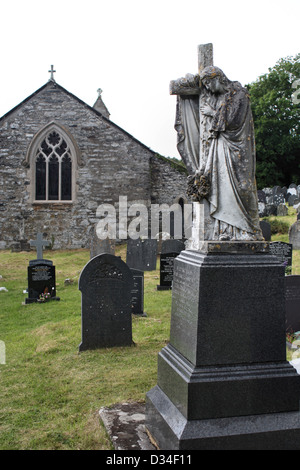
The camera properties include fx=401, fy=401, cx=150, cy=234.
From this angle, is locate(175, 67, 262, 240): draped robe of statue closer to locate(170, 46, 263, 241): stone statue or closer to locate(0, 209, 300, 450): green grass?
locate(170, 46, 263, 241): stone statue

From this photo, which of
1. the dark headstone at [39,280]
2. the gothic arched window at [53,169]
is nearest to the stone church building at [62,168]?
the gothic arched window at [53,169]

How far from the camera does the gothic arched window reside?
57.9 ft

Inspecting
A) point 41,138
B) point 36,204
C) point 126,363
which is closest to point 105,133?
point 41,138

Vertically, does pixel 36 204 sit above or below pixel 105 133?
below

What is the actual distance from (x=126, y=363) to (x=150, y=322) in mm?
1891

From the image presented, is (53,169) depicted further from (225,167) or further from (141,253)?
(225,167)

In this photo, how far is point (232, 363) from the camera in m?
3.09

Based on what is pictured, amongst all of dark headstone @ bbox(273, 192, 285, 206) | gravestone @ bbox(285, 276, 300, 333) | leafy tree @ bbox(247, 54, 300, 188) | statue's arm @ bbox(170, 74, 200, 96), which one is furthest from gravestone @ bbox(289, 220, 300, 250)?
leafy tree @ bbox(247, 54, 300, 188)

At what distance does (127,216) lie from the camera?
1775 centimetres

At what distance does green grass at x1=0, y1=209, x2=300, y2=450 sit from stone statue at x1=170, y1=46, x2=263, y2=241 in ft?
6.88

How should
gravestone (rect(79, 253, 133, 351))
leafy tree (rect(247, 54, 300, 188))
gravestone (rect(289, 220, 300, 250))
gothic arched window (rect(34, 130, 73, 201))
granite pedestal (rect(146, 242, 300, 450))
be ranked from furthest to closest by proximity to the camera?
leafy tree (rect(247, 54, 300, 188))
gothic arched window (rect(34, 130, 73, 201))
gravestone (rect(289, 220, 300, 250))
gravestone (rect(79, 253, 133, 351))
granite pedestal (rect(146, 242, 300, 450))

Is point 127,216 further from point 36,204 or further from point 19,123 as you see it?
point 19,123
